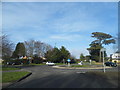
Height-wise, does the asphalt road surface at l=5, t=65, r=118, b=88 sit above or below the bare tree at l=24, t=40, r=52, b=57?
below

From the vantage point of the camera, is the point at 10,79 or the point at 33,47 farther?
the point at 33,47

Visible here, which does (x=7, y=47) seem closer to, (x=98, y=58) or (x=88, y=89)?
(x=88, y=89)

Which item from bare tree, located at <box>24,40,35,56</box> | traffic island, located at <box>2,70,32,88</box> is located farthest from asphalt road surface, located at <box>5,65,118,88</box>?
bare tree, located at <box>24,40,35,56</box>

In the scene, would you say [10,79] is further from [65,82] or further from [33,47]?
[33,47]

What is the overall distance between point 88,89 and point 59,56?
57.0m

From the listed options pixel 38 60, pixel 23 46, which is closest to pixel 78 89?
pixel 38 60

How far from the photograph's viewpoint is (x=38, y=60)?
60531 mm

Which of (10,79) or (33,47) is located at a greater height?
(33,47)

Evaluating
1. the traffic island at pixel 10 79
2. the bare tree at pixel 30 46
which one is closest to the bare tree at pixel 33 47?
the bare tree at pixel 30 46

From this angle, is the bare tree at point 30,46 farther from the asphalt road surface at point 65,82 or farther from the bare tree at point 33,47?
the asphalt road surface at point 65,82

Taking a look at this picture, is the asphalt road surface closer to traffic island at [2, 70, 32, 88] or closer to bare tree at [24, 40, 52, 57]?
traffic island at [2, 70, 32, 88]

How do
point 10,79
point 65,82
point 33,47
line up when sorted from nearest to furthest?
point 65,82, point 10,79, point 33,47

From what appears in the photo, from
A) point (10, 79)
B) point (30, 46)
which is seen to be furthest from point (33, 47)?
point (10, 79)

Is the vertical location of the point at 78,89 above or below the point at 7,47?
below
